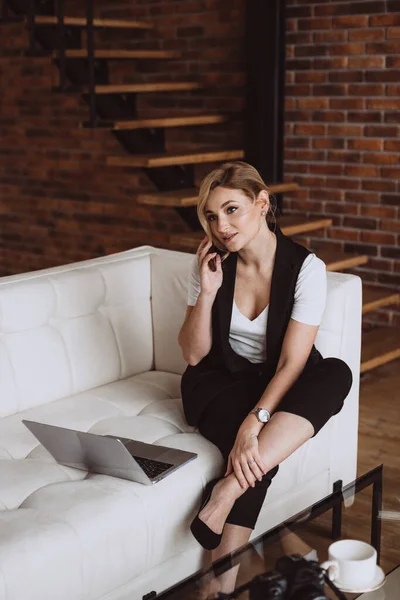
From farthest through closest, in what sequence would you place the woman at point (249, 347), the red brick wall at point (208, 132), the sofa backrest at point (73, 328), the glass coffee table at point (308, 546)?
the red brick wall at point (208, 132)
the sofa backrest at point (73, 328)
the woman at point (249, 347)
the glass coffee table at point (308, 546)

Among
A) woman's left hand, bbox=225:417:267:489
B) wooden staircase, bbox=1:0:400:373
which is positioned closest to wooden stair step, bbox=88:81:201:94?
wooden staircase, bbox=1:0:400:373

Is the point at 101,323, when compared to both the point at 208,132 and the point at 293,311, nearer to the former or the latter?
the point at 293,311

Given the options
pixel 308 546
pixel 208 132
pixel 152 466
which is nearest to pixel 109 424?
pixel 152 466

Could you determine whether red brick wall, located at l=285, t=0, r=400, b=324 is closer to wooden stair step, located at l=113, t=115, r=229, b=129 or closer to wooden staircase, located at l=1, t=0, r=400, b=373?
wooden staircase, located at l=1, t=0, r=400, b=373

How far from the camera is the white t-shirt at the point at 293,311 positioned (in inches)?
94.7

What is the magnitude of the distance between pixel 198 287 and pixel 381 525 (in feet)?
2.85

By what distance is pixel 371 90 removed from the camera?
4.61m

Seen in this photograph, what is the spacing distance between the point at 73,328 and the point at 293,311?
76cm

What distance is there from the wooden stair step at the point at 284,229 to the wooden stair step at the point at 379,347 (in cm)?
64

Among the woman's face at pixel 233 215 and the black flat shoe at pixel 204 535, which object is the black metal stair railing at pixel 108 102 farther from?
the black flat shoe at pixel 204 535

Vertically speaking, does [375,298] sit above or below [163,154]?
below

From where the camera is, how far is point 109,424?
2525 millimetres

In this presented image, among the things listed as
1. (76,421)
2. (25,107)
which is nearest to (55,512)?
(76,421)

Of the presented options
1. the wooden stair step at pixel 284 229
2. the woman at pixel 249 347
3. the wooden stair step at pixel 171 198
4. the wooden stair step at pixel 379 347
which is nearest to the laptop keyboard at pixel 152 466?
the woman at pixel 249 347
